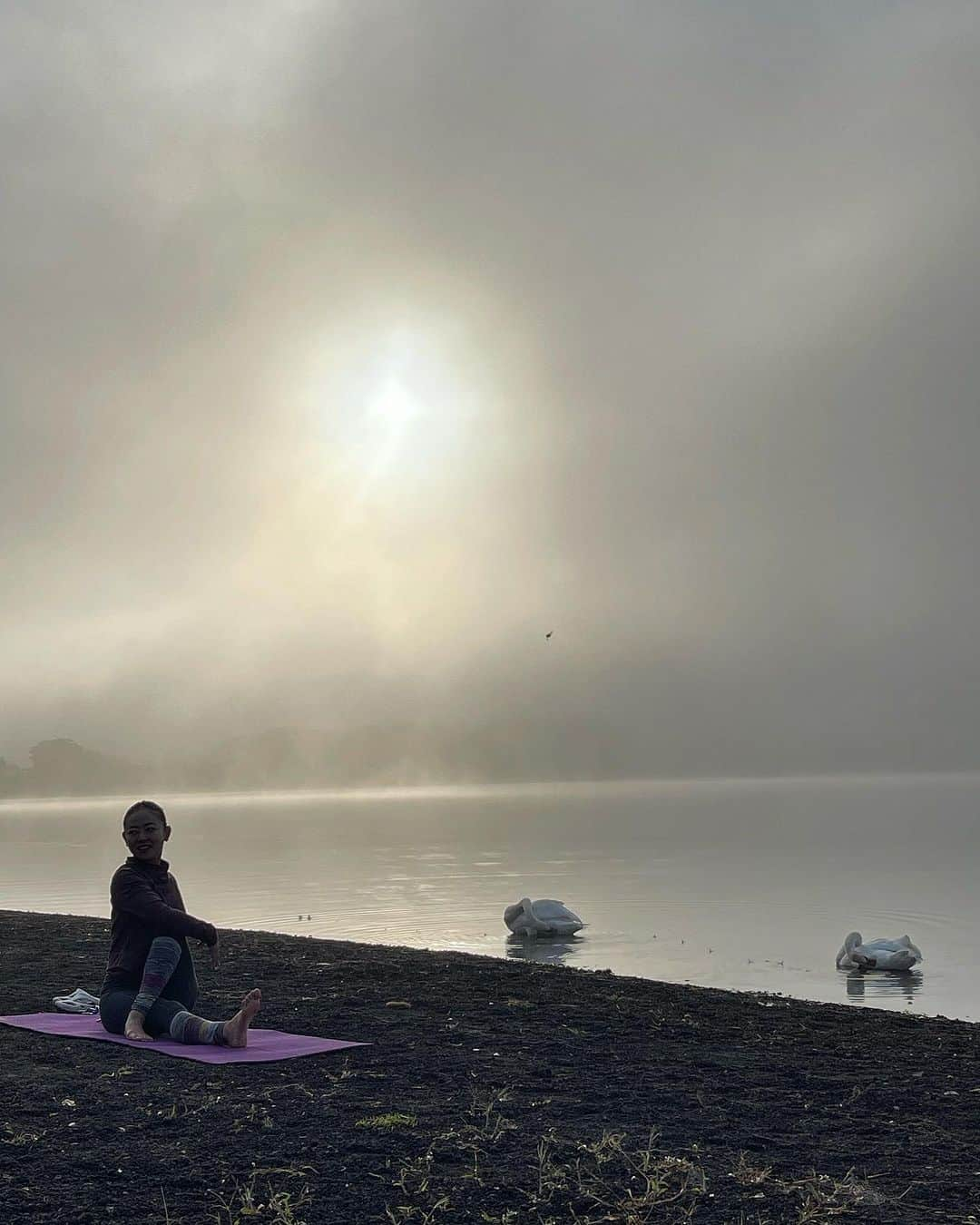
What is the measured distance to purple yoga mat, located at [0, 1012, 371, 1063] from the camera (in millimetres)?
9172

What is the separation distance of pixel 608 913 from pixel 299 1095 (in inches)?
1085

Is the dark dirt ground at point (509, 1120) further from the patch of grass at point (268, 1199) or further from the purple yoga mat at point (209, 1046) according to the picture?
the purple yoga mat at point (209, 1046)

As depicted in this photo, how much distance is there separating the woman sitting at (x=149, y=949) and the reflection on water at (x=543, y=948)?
14211 mm

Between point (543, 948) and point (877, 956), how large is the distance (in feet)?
22.4

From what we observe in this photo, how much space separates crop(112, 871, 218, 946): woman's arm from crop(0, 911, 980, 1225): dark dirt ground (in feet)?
3.15

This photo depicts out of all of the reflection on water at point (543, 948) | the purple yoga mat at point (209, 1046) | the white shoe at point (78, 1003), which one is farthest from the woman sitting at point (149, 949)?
the reflection on water at point (543, 948)

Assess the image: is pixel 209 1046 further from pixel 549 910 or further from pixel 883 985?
pixel 549 910

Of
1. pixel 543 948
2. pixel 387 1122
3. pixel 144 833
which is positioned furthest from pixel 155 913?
pixel 543 948

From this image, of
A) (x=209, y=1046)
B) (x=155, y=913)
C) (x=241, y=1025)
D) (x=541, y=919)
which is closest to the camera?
(x=241, y=1025)

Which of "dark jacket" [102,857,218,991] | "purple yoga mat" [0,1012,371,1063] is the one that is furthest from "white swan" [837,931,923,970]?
"dark jacket" [102,857,218,991]

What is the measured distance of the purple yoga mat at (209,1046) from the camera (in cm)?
917

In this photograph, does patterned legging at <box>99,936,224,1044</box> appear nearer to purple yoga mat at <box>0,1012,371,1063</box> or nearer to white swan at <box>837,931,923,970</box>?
purple yoga mat at <box>0,1012,371,1063</box>

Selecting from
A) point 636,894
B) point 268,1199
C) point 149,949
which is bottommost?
point 268,1199

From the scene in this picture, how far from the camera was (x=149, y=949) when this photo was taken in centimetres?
1009
